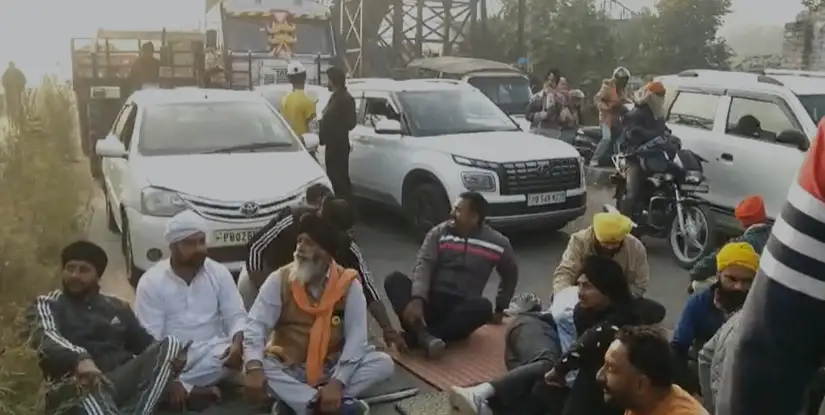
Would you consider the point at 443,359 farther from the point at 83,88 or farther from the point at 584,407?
the point at 83,88

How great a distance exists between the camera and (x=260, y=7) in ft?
53.9

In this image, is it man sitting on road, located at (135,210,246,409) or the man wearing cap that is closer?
the man wearing cap

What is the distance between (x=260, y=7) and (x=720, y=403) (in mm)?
16004

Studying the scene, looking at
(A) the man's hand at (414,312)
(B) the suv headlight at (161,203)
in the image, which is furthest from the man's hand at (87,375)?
(B) the suv headlight at (161,203)

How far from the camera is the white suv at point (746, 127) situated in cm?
789

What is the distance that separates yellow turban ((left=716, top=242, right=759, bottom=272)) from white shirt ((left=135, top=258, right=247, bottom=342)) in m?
2.54

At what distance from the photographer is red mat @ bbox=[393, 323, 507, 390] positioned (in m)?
5.43

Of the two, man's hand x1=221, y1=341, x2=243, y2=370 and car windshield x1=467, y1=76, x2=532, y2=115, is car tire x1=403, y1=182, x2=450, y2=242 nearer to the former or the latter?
man's hand x1=221, y1=341, x2=243, y2=370

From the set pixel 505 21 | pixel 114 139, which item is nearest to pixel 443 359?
pixel 114 139

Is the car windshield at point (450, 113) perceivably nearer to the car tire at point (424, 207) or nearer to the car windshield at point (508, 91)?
the car tire at point (424, 207)

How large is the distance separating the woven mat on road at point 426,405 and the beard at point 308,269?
956 mm

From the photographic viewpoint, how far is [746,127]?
27.6 ft

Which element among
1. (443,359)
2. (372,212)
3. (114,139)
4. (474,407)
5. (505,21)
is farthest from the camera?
(505,21)

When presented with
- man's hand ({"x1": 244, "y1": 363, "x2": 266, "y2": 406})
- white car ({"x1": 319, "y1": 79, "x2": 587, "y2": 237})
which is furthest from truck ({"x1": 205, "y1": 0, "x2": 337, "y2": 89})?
man's hand ({"x1": 244, "y1": 363, "x2": 266, "y2": 406})
